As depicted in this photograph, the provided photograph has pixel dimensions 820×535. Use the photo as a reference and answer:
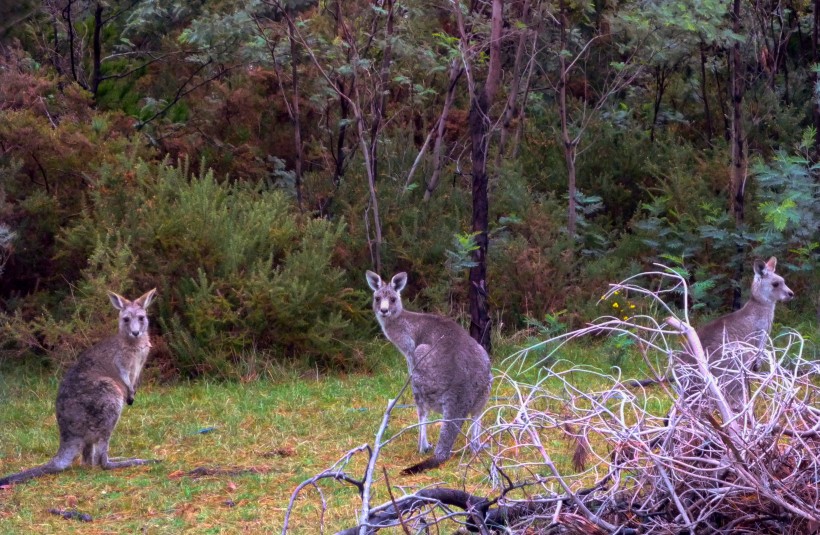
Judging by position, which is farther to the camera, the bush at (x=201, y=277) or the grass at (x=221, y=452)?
the bush at (x=201, y=277)

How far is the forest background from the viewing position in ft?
35.1

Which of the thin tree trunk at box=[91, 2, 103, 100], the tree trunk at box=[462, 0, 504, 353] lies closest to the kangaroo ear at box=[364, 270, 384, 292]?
the tree trunk at box=[462, 0, 504, 353]

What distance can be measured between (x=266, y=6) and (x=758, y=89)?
6.93m

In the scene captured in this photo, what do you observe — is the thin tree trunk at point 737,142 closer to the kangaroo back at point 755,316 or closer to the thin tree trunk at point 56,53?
the kangaroo back at point 755,316

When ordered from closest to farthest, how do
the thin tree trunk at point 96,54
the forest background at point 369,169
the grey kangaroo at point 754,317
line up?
1. the grey kangaroo at point 754,317
2. the forest background at point 369,169
3. the thin tree trunk at point 96,54

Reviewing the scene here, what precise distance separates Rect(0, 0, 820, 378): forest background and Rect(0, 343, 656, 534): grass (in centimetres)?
69

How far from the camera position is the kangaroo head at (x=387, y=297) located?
895 cm

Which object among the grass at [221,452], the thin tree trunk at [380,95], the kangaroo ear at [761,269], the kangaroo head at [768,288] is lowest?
the grass at [221,452]

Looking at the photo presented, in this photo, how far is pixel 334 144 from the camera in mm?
14539

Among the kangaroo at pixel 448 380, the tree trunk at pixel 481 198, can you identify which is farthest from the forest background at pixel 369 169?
the kangaroo at pixel 448 380

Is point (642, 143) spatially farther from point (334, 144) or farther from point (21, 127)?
point (21, 127)

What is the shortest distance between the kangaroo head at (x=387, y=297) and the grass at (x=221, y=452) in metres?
0.79

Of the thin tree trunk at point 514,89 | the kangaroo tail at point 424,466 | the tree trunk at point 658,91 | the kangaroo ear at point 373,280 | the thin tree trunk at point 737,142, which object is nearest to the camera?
the kangaroo tail at point 424,466

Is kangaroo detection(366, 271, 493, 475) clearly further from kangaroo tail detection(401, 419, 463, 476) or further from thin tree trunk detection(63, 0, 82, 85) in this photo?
thin tree trunk detection(63, 0, 82, 85)
